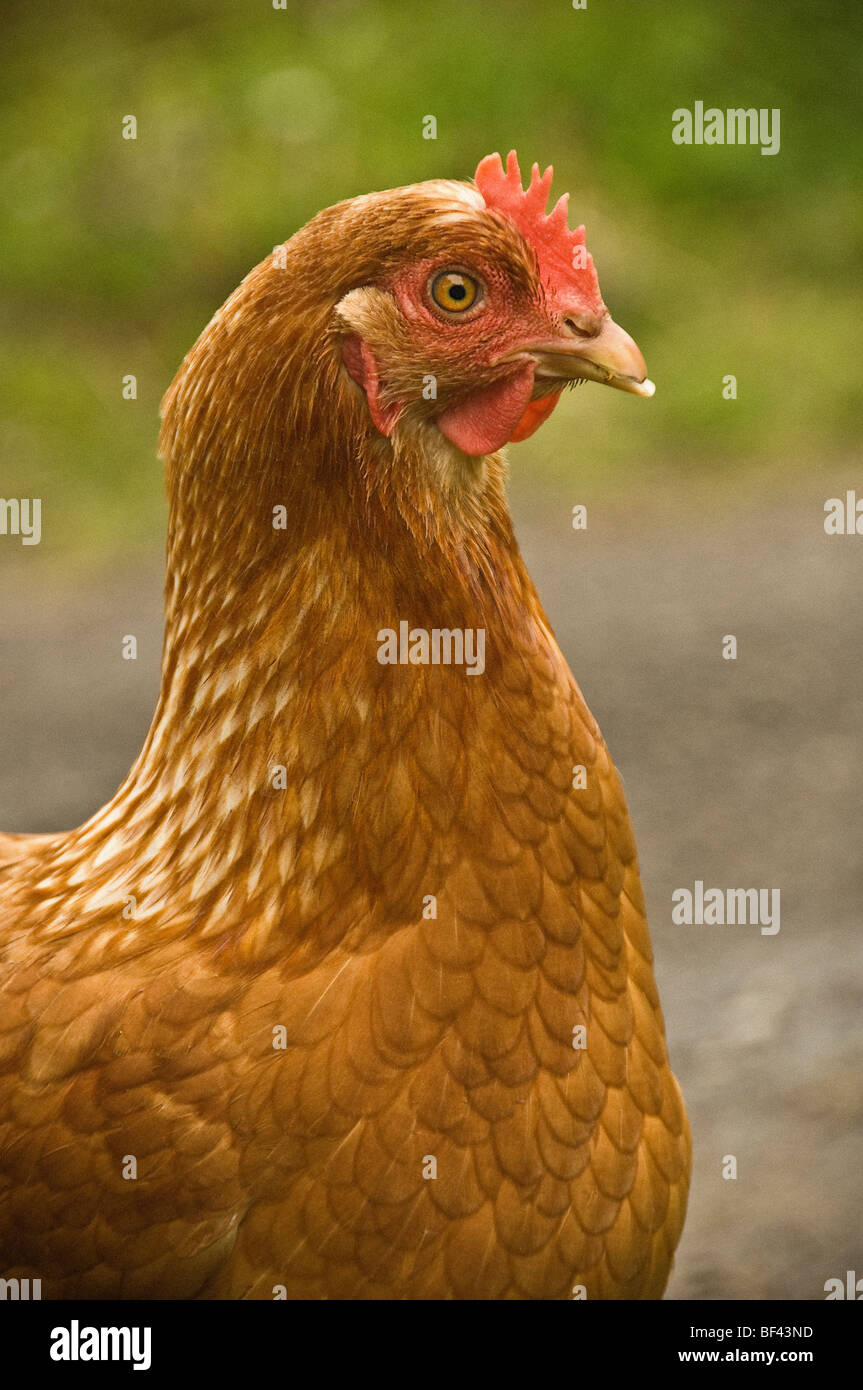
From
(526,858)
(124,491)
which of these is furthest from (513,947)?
(124,491)

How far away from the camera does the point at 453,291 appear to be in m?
2.35

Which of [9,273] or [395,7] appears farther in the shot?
[395,7]

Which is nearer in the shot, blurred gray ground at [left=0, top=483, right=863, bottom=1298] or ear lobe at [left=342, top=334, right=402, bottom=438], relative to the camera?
ear lobe at [left=342, top=334, right=402, bottom=438]

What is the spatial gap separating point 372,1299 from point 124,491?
5.81 meters

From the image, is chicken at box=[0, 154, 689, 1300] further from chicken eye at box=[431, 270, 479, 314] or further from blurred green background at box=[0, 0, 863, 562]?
blurred green background at box=[0, 0, 863, 562]

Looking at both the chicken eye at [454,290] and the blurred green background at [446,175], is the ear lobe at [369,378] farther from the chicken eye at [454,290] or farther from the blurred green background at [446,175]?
the blurred green background at [446,175]

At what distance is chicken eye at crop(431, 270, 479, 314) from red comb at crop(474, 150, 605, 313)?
13 cm

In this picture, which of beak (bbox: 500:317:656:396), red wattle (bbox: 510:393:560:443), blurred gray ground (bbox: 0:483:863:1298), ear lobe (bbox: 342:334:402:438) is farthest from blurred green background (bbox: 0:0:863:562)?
ear lobe (bbox: 342:334:402:438)

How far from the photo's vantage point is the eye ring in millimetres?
2334

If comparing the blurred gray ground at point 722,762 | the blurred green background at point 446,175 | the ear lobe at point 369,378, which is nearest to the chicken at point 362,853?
the ear lobe at point 369,378

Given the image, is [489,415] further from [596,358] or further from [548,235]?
[548,235]

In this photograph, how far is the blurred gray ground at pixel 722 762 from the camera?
4.20m

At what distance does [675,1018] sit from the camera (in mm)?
4785

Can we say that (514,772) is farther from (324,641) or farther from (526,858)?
(324,641)
